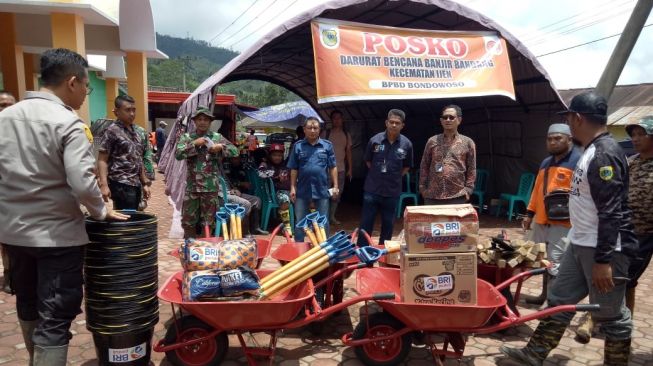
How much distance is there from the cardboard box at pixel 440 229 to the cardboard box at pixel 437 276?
60 mm

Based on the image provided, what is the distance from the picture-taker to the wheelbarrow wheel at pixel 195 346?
9.55 ft

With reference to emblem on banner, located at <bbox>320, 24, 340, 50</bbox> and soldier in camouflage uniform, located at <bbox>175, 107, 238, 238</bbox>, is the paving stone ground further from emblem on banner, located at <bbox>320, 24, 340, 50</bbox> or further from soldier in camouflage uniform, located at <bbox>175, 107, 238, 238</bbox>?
emblem on banner, located at <bbox>320, 24, 340, 50</bbox>

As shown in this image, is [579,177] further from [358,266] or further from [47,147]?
[47,147]

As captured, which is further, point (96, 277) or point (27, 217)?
point (96, 277)

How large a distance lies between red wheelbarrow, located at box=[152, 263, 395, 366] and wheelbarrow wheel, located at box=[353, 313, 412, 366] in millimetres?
318

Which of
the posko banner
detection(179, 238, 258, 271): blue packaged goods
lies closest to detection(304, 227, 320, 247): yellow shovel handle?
detection(179, 238, 258, 271): blue packaged goods

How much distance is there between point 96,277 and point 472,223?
2.36 metres

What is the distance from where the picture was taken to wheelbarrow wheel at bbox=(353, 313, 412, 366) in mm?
3021

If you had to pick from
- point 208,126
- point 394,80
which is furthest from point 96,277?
point 394,80

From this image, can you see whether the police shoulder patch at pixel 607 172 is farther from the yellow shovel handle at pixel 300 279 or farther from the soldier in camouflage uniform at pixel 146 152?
the soldier in camouflage uniform at pixel 146 152

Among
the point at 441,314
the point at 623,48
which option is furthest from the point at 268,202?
the point at 623,48

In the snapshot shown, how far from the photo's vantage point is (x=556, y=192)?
158 inches

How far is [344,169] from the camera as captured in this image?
8.31 meters

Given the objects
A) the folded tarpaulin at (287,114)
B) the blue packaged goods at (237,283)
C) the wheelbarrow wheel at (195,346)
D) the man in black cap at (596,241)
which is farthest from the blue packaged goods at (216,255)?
the folded tarpaulin at (287,114)
